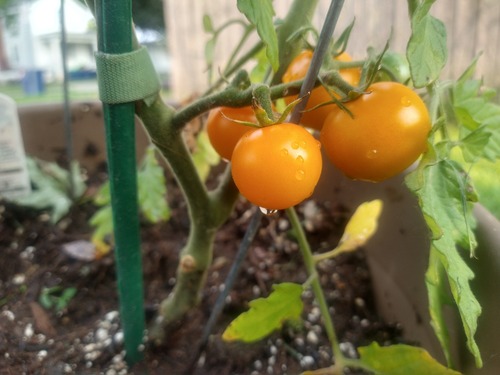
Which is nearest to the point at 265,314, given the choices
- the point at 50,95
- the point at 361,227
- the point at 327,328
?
the point at 327,328

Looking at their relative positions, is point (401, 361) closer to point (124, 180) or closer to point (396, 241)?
point (396, 241)

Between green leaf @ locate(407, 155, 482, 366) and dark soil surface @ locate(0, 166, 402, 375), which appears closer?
green leaf @ locate(407, 155, 482, 366)

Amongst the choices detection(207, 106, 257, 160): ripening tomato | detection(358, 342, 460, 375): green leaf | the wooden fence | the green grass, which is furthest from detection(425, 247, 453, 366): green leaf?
the green grass

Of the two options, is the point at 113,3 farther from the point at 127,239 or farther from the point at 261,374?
the point at 261,374

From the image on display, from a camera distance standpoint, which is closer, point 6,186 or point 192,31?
point 6,186

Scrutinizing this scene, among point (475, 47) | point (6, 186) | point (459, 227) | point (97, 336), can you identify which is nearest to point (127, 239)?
point (97, 336)

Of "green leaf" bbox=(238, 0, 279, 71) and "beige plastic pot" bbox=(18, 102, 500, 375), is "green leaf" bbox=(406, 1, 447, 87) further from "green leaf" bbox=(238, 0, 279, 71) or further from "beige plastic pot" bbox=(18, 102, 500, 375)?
"beige plastic pot" bbox=(18, 102, 500, 375)
